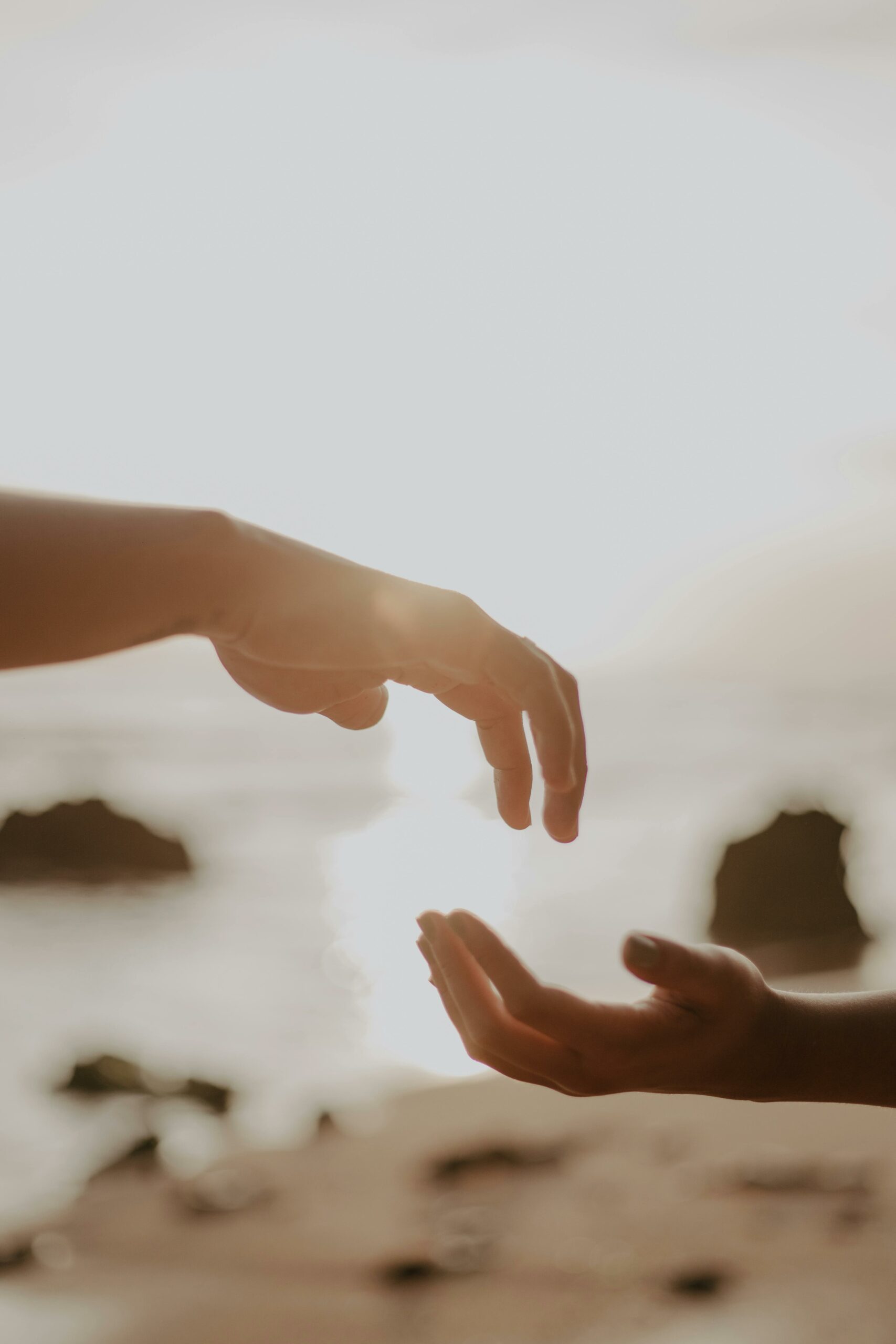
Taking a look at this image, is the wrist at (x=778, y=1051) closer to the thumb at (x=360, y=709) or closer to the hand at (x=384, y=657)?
the hand at (x=384, y=657)

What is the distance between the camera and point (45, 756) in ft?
92.1

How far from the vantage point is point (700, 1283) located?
12.5 ft

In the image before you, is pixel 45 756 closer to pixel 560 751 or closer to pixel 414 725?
pixel 414 725

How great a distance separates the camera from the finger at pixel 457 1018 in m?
1.61

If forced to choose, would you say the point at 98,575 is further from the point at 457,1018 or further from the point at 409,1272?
the point at 409,1272

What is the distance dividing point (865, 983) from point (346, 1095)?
4536 mm

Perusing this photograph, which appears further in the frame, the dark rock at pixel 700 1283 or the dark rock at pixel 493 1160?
the dark rock at pixel 493 1160

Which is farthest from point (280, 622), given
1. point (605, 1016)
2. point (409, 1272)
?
point (409, 1272)

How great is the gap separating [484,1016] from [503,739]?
0.44 meters

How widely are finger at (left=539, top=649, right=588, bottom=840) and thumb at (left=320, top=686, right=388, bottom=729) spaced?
316 mm

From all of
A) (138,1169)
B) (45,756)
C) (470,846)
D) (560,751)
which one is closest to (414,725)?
(45,756)

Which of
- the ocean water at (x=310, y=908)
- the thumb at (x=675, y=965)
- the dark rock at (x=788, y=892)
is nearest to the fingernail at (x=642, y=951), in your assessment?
the thumb at (x=675, y=965)

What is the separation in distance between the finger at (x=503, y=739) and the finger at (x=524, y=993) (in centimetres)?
22

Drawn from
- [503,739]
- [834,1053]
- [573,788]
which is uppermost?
[503,739]
